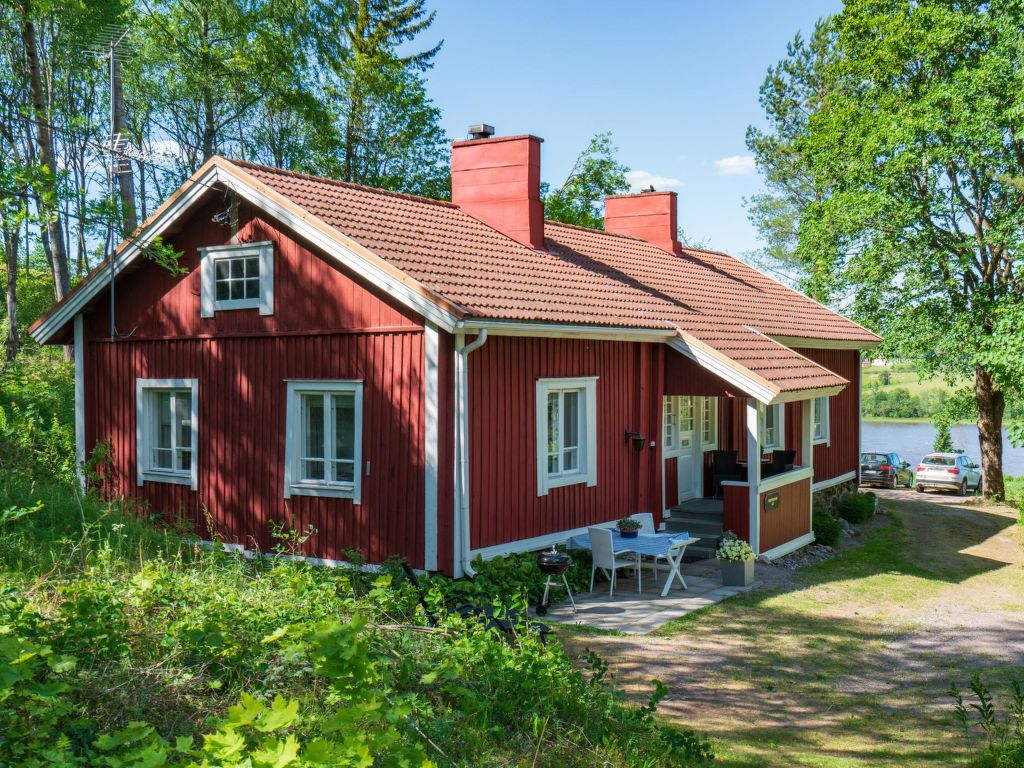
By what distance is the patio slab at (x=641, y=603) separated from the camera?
415 inches

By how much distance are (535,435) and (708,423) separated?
19.1ft

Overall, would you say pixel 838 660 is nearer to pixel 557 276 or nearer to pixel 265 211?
pixel 557 276

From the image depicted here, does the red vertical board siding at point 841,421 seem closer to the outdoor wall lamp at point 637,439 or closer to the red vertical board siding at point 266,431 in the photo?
the outdoor wall lamp at point 637,439

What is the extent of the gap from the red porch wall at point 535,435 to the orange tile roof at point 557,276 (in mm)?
595

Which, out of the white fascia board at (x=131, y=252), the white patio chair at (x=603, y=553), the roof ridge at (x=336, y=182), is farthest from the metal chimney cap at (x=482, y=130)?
the white patio chair at (x=603, y=553)

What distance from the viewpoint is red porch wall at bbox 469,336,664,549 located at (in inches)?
446

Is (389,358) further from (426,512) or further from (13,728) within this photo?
(13,728)

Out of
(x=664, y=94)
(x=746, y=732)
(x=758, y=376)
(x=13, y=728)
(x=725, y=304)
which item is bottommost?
(x=746, y=732)

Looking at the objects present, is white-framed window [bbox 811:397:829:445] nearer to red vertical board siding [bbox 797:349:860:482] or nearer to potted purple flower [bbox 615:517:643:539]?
red vertical board siding [bbox 797:349:860:482]

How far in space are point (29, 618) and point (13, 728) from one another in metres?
1.00

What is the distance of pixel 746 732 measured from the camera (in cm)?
747

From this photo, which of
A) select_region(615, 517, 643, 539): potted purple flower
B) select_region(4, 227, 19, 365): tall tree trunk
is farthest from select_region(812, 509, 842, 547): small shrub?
select_region(4, 227, 19, 365): tall tree trunk

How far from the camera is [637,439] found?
46.0 feet

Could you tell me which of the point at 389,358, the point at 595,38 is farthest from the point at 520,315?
the point at 595,38
